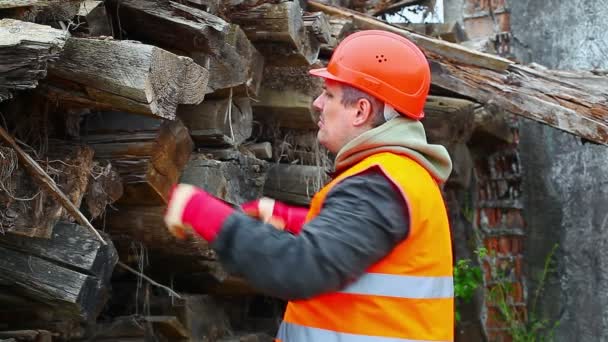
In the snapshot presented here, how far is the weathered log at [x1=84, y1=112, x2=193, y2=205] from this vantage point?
3361 millimetres

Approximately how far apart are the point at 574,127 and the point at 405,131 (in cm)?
225

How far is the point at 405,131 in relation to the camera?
2.33 metres

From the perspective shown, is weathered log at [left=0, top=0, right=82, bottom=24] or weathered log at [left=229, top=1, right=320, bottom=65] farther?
weathered log at [left=229, top=1, right=320, bottom=65]

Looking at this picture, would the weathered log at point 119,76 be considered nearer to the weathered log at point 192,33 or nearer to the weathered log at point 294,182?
the weathered log at point 192,33

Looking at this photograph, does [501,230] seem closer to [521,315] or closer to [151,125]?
[521,315]

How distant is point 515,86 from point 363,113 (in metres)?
2.44

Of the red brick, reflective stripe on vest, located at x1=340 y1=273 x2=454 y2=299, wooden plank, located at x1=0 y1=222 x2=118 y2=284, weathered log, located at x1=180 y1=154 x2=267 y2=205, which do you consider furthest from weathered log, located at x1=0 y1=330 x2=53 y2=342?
the red brick

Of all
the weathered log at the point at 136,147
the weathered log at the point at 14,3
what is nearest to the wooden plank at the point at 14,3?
the weathered log at the point at 14,3

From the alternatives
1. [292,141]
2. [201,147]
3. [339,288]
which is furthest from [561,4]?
[339,288]

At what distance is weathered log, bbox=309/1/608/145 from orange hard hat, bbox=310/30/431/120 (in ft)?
7.05

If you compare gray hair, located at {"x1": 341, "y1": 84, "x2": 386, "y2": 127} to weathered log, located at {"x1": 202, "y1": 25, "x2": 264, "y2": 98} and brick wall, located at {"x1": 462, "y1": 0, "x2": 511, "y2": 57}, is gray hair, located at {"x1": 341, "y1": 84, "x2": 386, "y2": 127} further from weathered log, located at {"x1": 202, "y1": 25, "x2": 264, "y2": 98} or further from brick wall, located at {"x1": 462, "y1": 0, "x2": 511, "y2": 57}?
brick wall, located at {"x1": 462, "y1": 0, "x2": 511, "y2": 57}

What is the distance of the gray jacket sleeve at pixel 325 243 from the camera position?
2023 mm

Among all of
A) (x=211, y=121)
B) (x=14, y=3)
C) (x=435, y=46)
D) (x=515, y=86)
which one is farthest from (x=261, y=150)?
(x=14, y=3)

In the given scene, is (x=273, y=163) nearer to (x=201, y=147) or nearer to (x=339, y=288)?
(x=201, y=147)
